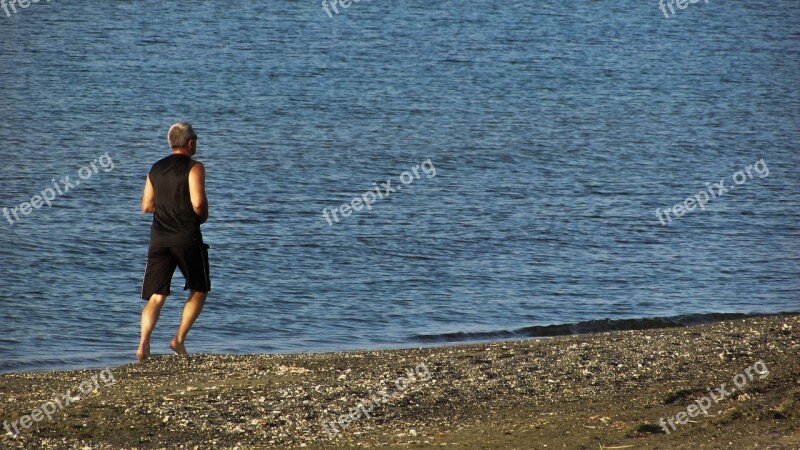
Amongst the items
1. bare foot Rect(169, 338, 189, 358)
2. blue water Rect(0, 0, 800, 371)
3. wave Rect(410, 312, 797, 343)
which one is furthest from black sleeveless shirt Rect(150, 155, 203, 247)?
wave Rect(410, 312, 797, 343)

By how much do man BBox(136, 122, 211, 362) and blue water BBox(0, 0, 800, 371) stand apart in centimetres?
277

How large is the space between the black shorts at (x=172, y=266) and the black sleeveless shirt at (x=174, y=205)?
55 millimetres

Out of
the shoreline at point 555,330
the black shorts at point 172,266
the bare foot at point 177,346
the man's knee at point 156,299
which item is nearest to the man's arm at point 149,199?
the black shorts at point 172,266

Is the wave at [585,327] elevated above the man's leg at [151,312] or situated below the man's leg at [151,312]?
below

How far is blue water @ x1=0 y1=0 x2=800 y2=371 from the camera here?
14078 mm

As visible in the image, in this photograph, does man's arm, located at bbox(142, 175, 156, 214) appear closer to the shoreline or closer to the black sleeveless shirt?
the black sleeveless shirt

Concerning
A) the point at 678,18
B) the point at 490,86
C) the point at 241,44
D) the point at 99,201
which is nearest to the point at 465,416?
the point at 99,201

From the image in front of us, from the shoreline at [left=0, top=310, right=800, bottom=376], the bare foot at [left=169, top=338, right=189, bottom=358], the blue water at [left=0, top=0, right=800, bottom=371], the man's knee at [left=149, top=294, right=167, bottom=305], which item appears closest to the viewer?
the man's knee at [left=149, top=294, right=167, bottom=305]

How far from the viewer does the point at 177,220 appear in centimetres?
912

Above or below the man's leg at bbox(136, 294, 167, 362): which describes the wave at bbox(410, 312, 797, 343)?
below

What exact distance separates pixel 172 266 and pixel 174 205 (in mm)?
508

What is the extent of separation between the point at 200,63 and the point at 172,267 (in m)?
25.5

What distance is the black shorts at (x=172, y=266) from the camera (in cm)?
918

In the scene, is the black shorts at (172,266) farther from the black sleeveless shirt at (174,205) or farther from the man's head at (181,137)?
the man's head at (181,137)
